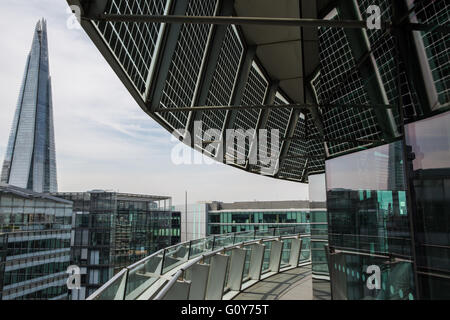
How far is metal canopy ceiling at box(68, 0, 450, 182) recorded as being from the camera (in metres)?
2.83

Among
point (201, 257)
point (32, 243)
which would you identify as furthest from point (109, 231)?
point (201, 257)

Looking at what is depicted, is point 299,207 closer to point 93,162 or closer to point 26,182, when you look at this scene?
point 93,162

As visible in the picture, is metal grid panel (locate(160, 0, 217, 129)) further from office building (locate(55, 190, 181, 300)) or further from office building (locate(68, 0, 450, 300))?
office building (locate(55, 190, 181, 300))

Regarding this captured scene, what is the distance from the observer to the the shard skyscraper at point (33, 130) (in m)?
128

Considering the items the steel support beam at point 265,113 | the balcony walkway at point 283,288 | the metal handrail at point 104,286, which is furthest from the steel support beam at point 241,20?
the steel support beam at point 265,113

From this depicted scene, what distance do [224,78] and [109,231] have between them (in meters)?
65.5

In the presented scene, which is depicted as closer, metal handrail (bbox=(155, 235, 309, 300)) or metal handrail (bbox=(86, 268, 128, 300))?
metal handrail (bbox=(86, 268, 128, 300))

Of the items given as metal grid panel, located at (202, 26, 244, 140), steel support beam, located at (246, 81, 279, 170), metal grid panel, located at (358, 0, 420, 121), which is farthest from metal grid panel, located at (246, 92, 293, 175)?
metal grid panel, located at (358, 0, 420, 121)

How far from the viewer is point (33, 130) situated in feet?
452

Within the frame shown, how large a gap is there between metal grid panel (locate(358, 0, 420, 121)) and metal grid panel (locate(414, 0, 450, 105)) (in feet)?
1.00

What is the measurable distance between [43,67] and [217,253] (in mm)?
161017

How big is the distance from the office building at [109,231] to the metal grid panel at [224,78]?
189ft

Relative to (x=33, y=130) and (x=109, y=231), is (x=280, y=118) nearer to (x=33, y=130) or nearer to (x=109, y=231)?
(x=109, y=231)

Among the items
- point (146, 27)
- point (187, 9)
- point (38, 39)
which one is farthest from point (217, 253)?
point (38, 39)
